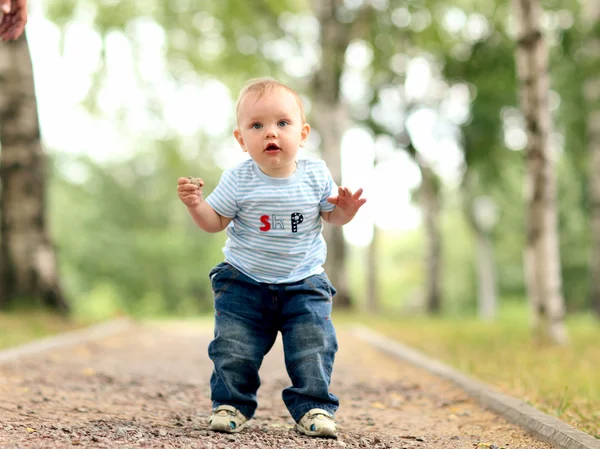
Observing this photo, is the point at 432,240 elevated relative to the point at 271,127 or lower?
lower

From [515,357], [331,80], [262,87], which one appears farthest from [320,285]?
[331,80]

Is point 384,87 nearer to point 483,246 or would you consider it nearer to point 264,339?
point 483,246

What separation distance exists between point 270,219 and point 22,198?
703 cm

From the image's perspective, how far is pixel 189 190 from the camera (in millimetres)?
3703

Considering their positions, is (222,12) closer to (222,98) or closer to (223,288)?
(222,98)

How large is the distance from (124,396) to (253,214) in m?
1.82

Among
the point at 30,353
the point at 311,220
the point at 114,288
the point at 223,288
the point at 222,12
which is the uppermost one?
the point at 222,12

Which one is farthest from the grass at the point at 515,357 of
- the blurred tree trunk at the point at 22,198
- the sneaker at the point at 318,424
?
the sneaker at the point at 318,424

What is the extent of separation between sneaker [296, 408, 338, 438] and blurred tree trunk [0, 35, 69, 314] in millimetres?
7010

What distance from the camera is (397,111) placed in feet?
70.7

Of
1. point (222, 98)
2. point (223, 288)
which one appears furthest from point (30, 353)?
point (222, 98)

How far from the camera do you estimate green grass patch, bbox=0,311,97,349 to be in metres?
7.71

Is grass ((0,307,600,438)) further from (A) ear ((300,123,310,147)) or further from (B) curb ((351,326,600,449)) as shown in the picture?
(A) ear ((300,123,310,147))

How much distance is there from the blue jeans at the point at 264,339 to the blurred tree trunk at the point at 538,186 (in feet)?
17.6
